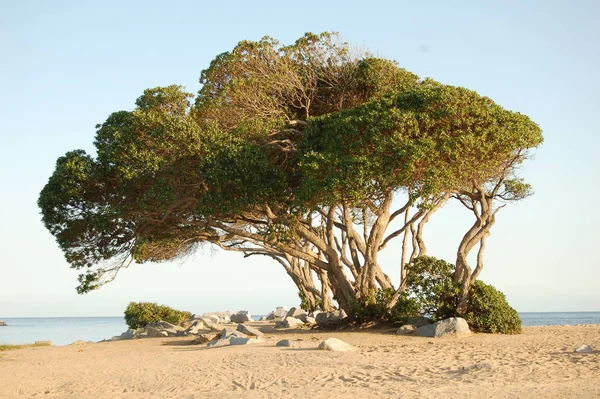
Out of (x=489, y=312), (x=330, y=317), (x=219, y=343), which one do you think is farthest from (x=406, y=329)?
(x=219, y=343)

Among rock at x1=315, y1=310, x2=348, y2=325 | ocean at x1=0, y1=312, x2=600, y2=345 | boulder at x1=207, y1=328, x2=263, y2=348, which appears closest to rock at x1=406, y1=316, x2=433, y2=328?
rock at x1=315, y1=310, x2=348, y2=325

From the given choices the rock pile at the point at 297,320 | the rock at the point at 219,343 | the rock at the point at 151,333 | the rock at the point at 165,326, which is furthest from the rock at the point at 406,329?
the rock at the point at 165,326

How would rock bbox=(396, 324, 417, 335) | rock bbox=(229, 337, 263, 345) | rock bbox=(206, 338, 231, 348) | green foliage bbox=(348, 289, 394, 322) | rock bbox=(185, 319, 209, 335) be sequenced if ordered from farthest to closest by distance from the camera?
rock bbox=(185, 319, 209, 335)
green foliage bbox=(348, 289, 394, 322)
rock bbox=(396, 324, 417, 335)
rock bbox=(206, 338, 231, 348)
rock bbox=(229, 337, 263, 345)

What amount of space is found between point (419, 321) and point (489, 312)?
2294 millimetres

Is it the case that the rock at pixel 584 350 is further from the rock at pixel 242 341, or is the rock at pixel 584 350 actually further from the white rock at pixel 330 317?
the white rock at pixel 330 317

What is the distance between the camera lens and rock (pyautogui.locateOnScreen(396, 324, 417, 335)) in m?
19.8

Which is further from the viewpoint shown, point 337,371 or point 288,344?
point 288,344

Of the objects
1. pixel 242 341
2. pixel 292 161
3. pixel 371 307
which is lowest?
pixel 242 341

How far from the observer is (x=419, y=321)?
20781mm

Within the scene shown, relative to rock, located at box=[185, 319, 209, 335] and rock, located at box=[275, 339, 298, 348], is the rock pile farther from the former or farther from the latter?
rock, located at box=[275, 339, 298, 348]

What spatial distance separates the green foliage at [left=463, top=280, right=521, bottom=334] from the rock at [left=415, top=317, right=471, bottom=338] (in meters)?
0.80

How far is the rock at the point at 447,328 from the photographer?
18656 mm

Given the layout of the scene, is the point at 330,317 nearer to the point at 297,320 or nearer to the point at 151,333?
the point at 297,320

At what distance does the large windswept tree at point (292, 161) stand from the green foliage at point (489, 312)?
46 centimetres
